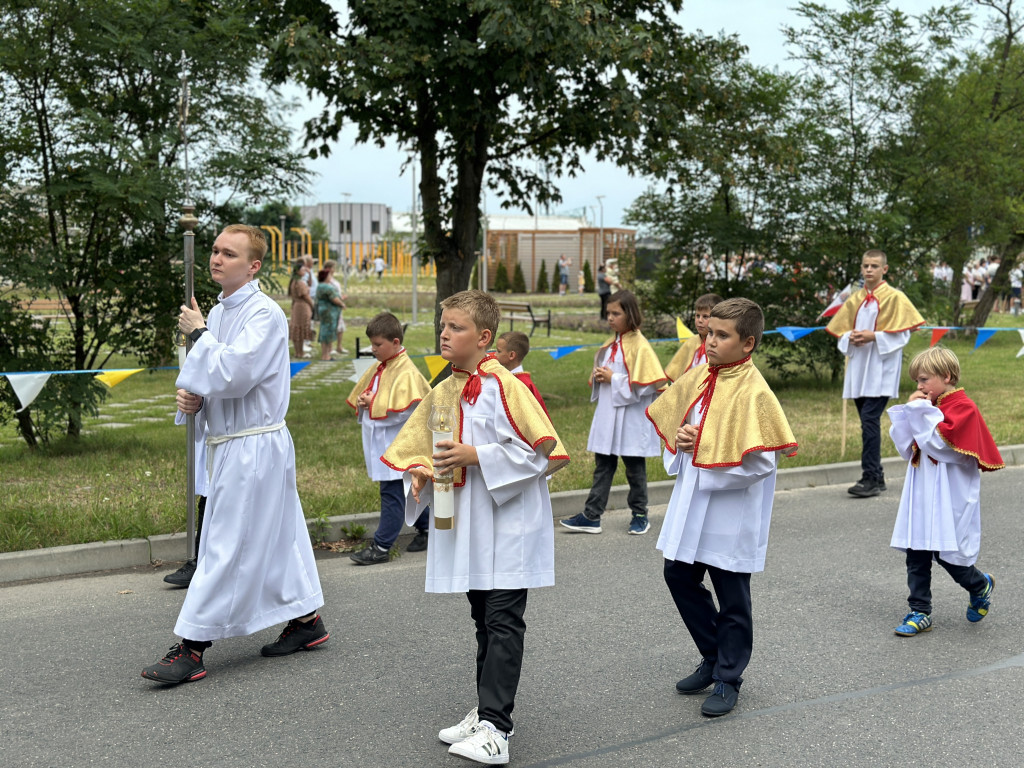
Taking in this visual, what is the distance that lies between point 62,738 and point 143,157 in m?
6.19

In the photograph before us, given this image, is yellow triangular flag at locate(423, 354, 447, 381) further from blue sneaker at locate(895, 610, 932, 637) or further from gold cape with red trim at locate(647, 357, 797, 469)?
blue sneaker at locate(895, 610, 932, 637)

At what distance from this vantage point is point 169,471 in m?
8.86

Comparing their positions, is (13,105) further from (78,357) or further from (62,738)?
(62,738)

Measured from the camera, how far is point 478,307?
4066 millimetres

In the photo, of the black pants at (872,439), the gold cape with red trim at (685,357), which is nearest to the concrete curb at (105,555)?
the gold cape with red trim at (685,357)

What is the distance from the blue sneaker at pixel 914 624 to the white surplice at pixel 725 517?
1445 mm

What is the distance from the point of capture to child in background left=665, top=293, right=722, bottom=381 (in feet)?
23.8

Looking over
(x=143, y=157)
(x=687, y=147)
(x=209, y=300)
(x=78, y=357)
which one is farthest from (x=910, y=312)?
(x=78, y=357)

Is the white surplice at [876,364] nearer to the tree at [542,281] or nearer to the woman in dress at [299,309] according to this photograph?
the woman in dress at [299,309]

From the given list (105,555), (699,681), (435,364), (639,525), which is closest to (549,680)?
(699,681)

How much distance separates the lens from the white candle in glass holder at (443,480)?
3.95m

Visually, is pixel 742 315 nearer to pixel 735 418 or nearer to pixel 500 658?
pixel 735 418

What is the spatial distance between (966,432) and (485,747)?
301 centimetres

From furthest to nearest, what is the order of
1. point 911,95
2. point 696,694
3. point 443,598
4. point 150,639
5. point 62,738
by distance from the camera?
1. point 911,95
2. point 443,598
3. point 150,639
4. point 696,694
5. point 62,738
